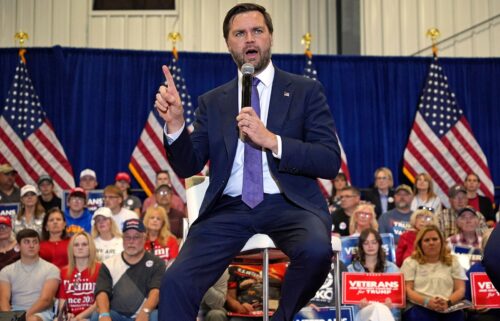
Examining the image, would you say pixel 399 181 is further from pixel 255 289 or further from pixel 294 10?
pixel 255 289

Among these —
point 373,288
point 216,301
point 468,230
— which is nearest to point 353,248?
point 373,288

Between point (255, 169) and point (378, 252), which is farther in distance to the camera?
point (378, 252)

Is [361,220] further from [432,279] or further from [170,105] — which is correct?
[170,105]

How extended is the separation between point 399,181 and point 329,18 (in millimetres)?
3750

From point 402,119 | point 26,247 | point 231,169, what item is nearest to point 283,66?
point 402,119

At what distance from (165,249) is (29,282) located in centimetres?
123

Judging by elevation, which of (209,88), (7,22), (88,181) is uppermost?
(7,22)

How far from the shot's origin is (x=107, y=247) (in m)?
7.29

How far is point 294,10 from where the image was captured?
13711 millimetres

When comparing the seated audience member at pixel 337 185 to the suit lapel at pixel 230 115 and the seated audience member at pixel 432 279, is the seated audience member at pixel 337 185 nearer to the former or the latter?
the seated audience member at pixel 432 279

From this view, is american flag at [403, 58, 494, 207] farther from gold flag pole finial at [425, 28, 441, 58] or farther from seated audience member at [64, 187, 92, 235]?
seated audience member at [64, 187, 92, 235]

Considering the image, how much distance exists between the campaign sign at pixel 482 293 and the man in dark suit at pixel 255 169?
3.06 m

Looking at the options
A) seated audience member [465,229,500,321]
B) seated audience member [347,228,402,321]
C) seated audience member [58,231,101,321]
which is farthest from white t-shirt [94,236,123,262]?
seated audience member [465,229,500,321]

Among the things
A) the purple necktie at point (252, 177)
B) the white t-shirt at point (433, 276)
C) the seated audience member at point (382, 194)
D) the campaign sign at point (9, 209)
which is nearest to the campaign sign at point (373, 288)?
the white t-shirt at point (433, 276)
